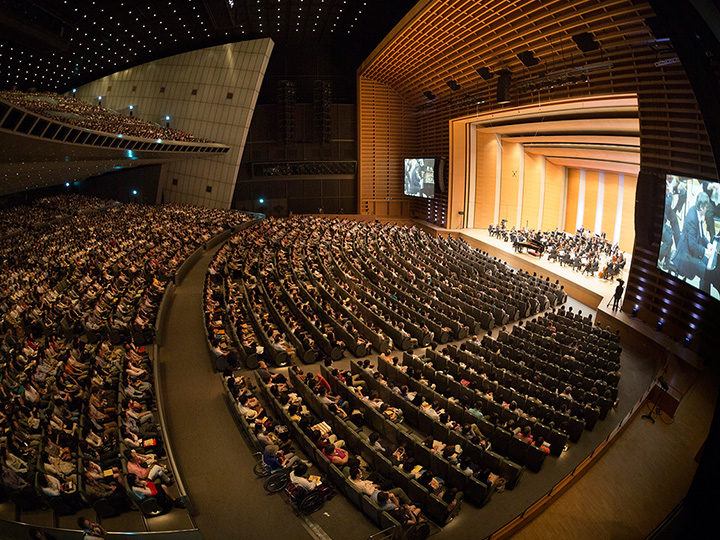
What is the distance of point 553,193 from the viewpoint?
952 inches

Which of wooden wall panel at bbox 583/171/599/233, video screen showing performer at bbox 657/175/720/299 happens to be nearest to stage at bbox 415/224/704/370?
video screen showing performer at bbox 657/175/720/299

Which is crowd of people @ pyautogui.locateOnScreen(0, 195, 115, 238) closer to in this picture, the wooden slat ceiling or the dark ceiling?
the dark ceiling

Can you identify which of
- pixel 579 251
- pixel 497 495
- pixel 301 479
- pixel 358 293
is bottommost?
pixel 497 495

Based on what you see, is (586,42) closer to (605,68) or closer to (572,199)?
(605,68)

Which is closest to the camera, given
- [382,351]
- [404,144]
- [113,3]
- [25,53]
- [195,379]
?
[195,379]

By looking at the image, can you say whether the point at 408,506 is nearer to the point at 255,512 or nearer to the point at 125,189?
the point at 255,512

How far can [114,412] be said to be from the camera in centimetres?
647

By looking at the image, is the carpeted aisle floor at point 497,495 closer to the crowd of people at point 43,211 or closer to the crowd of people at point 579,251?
the crowd of people at point 579,251

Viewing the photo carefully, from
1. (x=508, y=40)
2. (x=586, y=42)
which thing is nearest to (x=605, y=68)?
(x=586, y=42)

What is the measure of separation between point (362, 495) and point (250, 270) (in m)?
10.4

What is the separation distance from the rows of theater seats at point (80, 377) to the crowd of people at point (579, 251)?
14.0 meters

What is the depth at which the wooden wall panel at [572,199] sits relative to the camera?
76.5 feet

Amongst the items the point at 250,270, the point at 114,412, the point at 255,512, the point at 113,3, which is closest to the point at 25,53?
the point at 113,3

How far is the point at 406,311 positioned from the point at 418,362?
3017 mm
